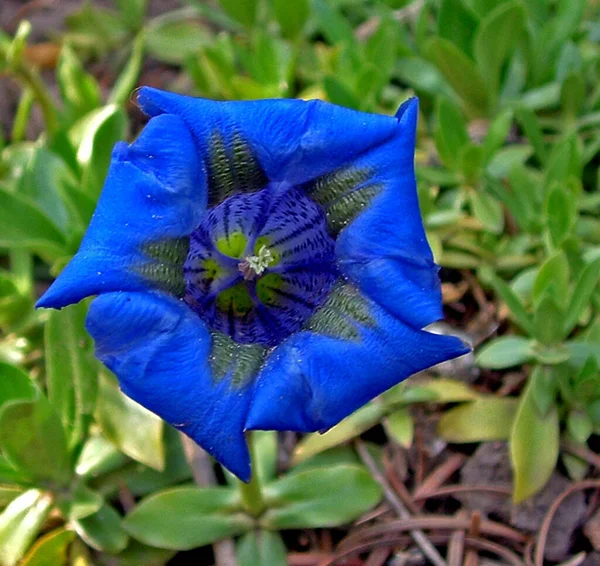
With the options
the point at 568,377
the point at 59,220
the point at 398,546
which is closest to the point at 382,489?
the point at 398,546

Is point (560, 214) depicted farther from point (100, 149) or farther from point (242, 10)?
point (242, 10)

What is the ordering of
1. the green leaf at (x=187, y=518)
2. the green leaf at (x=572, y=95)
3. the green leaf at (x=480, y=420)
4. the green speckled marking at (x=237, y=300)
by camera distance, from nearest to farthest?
the green speckled marking at (x=237, y=300), the green leaf at (x=187, y=518), the green leaf at (x=480, y=420), the green leaf at (x=572, y=95)

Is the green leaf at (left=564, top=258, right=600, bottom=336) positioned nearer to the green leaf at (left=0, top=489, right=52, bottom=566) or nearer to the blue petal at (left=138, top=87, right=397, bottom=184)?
the blue petal at (left=138, top=87, right=397, bottom=184)

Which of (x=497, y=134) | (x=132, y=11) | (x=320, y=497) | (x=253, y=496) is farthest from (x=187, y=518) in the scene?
(x=132, y=11)

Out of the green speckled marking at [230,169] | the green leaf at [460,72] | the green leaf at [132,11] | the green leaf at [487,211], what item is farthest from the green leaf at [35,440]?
the green leaf at [132,11]

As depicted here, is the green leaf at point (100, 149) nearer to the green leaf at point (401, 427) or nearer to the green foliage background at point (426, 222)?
the green foliage background at point (426, 222)

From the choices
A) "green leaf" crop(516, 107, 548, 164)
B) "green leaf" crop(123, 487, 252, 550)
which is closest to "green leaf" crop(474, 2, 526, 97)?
"green leaf" crop(516, 107, 548, 164)
